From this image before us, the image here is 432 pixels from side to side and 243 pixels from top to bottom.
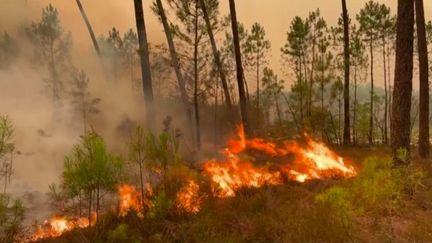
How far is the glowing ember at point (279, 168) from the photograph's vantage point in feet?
39.0

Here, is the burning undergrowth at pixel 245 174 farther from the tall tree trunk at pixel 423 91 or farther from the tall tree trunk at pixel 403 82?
the tall tree trunk at pixel 423 91

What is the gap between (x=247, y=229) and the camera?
328 inches

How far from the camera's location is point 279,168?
1380cm

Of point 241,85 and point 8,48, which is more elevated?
point 8,48

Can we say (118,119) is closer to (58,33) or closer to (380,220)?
(380,220)

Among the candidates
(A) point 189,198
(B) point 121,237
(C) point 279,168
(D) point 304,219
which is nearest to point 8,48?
(C) point 279,168

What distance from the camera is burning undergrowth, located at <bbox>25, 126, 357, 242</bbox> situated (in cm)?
996

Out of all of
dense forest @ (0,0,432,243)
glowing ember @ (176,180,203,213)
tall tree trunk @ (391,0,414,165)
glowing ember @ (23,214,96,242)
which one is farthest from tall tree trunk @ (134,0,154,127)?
tall tree trunk @ (391,0,414,165)

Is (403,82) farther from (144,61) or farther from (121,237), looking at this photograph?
(144,61)

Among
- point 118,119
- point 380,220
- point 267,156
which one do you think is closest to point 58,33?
point 118,119

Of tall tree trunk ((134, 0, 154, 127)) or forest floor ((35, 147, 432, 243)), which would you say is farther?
tall tree trunk ((134, 0, 154, 127))

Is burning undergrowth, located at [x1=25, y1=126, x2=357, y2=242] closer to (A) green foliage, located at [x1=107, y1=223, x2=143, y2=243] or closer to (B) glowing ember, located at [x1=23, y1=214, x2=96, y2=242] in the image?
(B) glowing ember, located at [x1=23, y1=214, x2=96, y2=242]

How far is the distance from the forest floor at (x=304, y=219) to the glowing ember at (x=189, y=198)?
0.78 ft

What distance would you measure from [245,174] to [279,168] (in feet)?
5.16
